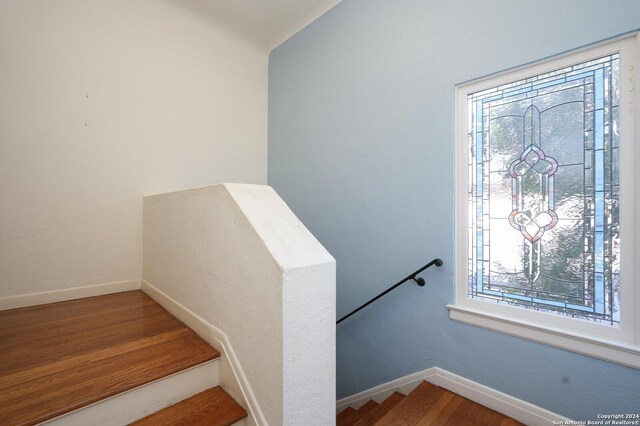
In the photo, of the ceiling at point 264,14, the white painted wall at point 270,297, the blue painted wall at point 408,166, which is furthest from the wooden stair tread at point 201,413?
the ceiling at point 264,14

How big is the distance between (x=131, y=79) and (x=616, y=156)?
3.26 meters

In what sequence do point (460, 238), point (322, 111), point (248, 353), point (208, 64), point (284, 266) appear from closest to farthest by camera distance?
1. point (284, 266)
2. point (248, 353)
3. point (460, 238)
4. point (322, 111)
5. point (208, 64)

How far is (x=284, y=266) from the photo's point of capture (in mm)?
927

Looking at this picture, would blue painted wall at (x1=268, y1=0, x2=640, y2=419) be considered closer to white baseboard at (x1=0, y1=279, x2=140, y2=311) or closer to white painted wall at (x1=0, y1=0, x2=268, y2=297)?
white painted wall at (x1=0, y1=0, x2=268, y2=297)

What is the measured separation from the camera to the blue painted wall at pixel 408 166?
1292 millimetres

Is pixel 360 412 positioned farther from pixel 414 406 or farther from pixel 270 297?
pixel 270 297

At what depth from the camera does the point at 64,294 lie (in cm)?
198

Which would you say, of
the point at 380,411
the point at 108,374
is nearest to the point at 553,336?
the point at 380,411

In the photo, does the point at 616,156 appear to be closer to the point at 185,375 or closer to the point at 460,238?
the point at 460,238

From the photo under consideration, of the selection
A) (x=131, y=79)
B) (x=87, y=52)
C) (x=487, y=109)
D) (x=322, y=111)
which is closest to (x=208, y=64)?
(x=131, y=79)

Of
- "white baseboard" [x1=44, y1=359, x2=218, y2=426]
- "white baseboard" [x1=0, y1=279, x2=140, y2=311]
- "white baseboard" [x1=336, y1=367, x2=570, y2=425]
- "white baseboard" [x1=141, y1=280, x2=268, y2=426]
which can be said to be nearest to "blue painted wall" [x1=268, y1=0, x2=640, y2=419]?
"white baseboard" [x1=336, y1=367, x2=570, y2=425]

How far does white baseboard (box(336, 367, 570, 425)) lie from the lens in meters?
1.34

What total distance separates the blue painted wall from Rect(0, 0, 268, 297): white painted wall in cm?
100

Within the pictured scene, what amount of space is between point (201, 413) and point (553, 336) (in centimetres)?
171
